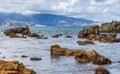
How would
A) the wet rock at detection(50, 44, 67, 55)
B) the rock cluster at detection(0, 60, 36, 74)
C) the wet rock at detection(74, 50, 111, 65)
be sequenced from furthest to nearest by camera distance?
the wet rock at detection(50, 44, 67, 55) < the wet rock at detection(74, 50, 111, 65) < the rock cluster at detection(0, 60, 36, 74)

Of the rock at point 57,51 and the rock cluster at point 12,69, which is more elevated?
the rock cluster at point 12,69

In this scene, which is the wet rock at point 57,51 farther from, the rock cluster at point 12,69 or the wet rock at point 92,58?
the rock cluster at point 12,69

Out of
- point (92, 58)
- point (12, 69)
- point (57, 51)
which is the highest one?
point (12, 69)

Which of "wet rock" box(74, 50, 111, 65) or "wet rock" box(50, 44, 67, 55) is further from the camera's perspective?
"wet rock" box(50, 44, 67, 55)

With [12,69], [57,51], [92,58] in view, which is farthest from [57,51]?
[12,69]

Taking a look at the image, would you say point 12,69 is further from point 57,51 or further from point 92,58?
point 57,51

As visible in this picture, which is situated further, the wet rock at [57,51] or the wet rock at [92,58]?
the wet rock at [57,51]

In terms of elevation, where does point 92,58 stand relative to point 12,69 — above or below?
below

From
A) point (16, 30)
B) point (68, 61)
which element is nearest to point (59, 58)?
point (68, 61)

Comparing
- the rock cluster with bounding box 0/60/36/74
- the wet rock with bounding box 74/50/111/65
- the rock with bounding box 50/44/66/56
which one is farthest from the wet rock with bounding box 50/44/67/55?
the rock cluster with bounding box 0/60/36/74

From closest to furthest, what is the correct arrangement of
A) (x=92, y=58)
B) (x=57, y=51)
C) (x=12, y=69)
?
(x=12, y=69) < (x=92, y=58) < (x=57, y=51)

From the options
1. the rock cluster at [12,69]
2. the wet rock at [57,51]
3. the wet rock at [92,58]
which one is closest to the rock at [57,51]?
the wet rock at [57,51]

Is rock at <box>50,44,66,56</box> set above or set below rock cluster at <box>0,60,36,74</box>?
below

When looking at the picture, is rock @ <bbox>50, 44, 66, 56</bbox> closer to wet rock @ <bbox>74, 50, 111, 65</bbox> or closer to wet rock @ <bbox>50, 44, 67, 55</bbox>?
wet rock @ <bbox>50, 44, 67, 55</bbox>
